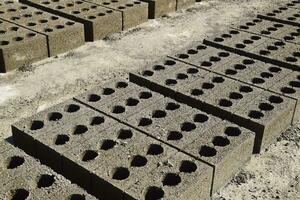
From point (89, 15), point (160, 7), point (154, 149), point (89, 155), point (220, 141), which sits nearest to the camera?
point (89, 155)

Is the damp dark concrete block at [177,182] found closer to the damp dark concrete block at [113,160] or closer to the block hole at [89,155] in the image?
the damp dark concrete block at [113,160]

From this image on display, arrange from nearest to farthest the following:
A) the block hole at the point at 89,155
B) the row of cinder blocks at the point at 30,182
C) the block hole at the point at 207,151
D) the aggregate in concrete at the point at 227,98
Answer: the row of cinder blocks at the point at 30,182, the block hole at the point at 89,155, the block hole at the point at 207,151, the aggregate in concrete at the point at 227,98

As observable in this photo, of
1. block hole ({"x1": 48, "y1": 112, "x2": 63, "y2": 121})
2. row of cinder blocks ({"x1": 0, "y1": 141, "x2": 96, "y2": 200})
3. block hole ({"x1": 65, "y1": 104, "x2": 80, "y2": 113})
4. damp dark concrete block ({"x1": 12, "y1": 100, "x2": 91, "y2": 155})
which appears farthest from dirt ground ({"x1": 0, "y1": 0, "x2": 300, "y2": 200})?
row of cinder blocks ({"x1": 0, "y1": 141, "x2": 96, "y2": 200})

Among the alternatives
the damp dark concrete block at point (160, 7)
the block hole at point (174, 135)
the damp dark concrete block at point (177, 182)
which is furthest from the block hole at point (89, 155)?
the damp dark concrete block at point (160, 7)

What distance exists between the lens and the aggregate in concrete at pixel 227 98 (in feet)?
20.4

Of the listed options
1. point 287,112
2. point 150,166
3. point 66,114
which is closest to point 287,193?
point 287,112

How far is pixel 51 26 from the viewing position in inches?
369

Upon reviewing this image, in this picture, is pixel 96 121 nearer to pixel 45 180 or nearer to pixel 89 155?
pixel 89 155

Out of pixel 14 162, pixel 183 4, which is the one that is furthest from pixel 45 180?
pixel 183 4

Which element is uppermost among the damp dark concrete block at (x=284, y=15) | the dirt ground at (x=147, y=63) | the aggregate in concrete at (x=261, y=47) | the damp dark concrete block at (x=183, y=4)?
the aggregate in concrete at (x=261, y=47)

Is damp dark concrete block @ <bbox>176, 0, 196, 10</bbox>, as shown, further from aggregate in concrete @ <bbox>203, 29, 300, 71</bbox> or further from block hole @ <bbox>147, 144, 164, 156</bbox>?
block hole @ <bbox>147, 144, 164, 156</bbox>

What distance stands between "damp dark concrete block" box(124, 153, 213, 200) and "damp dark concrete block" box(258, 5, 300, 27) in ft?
19.1

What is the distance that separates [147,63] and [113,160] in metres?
4.16

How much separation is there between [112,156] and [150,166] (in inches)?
18.4
